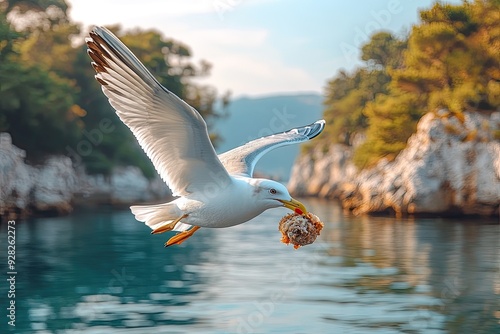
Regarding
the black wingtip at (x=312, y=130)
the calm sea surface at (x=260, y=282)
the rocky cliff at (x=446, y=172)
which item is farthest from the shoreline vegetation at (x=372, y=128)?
the black wingtip at (x=312, y=130)

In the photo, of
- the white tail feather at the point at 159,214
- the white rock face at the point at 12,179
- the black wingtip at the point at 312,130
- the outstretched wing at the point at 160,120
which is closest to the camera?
the outstretched wing at the point at 160,120

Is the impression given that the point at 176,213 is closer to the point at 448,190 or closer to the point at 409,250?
the point at 409,250

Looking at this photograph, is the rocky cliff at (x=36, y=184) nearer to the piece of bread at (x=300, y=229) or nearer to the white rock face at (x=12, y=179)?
the white rock face at (x=12, y=179)

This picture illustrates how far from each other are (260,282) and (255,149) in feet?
40.7

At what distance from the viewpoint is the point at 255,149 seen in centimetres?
952

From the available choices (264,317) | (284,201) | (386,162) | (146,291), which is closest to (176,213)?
(284,201)

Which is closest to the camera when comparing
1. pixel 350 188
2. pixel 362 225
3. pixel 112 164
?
Answer: pixel 362 225

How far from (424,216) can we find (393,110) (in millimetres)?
8302

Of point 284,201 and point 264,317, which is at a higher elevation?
point 284,201

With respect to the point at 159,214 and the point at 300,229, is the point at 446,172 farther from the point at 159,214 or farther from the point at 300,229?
the point at 300,229

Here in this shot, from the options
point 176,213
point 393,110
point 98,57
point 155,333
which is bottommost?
point 155,333

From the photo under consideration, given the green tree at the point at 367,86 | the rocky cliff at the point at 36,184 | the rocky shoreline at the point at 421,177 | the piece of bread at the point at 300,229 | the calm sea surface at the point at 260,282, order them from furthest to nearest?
1. the green tree at the point at 367,86
2. the rocky shoreline at the point at 421,177
3. the rocky cliff at the point at 36,184
4. the calm sea surface at the point at 260,282
5. the piece of bread at the point at 300,229

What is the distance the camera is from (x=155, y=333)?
52.5 ft

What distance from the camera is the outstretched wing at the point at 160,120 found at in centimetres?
720
